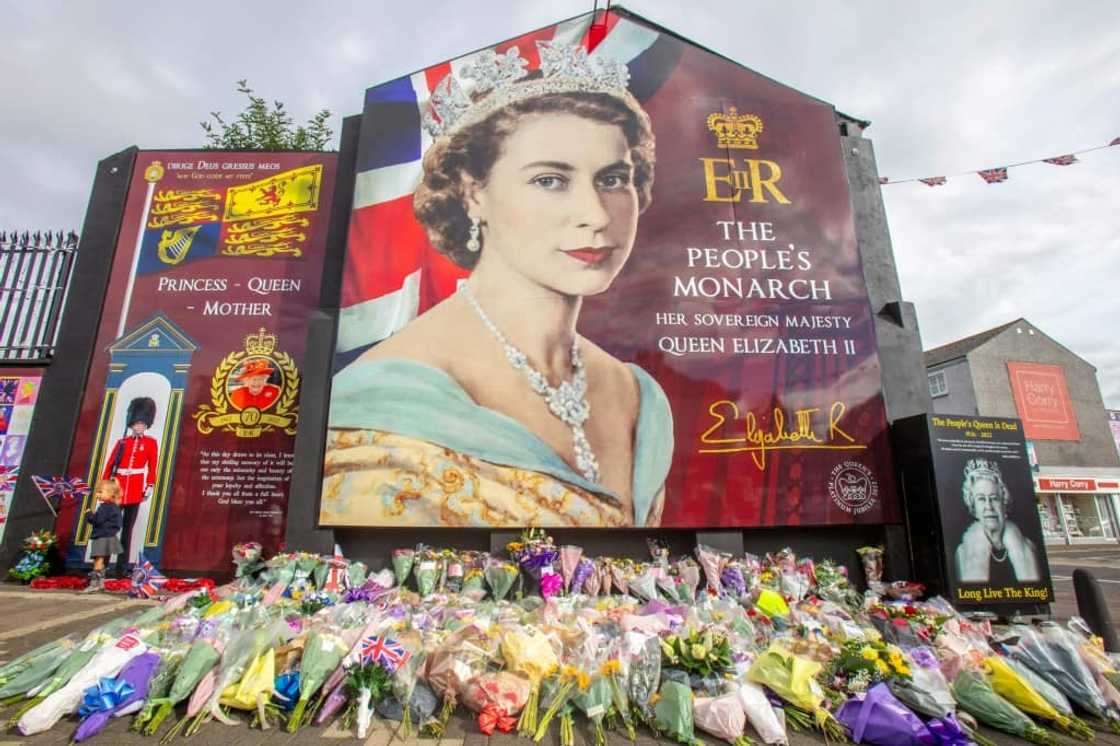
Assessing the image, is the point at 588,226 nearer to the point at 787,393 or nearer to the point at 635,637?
the point at 787,393

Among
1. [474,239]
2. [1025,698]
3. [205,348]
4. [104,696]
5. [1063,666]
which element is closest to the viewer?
[104,696]

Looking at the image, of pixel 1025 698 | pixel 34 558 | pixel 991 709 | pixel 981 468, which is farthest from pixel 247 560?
pixel 981 468

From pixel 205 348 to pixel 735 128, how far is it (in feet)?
33.7

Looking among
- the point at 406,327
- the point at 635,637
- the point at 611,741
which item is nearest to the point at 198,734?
the point at 611,741

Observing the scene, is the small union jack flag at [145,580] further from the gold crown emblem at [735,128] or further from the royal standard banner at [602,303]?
the gold crown emblem at [735,128]

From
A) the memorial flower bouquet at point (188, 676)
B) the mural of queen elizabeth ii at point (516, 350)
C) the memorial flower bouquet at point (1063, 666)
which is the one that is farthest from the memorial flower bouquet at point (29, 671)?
the memorial flower bouquet at point (1063, 666)

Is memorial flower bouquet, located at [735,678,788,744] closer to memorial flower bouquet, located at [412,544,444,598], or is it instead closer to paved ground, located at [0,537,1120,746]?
paved ground, located at [0,537,1120,746]

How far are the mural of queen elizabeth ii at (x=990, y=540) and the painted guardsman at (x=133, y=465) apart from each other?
12.4 meters

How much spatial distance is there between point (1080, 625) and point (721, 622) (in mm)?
3305

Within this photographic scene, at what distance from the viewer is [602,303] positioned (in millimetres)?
8766

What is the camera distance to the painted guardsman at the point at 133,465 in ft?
30.9

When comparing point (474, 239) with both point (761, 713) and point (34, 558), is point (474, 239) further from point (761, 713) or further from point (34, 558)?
point (34, 558)

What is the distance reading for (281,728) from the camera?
13.3ft

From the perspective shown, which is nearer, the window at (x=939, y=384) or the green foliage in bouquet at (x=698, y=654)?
the green foliage in bouquet at (x=698, y=654)
